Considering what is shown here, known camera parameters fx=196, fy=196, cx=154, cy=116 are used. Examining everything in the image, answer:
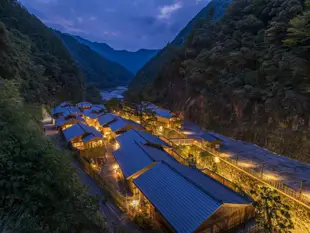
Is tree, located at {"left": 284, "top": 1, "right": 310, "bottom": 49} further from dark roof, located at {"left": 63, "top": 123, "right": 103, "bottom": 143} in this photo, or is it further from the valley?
dark roof, located at {"left": 63, "top": 123, "right": 103, "bottom": 143}

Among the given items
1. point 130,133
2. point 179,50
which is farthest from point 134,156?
point 179,50

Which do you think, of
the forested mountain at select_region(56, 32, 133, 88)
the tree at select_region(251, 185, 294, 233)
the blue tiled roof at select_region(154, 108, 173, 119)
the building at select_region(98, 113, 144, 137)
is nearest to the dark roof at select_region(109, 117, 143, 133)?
the building at select_region(98, 113, 144, 137)

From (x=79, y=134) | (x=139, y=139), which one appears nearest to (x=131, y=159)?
(x=139, y=139)

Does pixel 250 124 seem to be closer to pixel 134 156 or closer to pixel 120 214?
pixel 134 156

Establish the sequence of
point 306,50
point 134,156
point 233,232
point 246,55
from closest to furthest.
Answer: point 233,232, point 134,156, point 306,50, point 246,55

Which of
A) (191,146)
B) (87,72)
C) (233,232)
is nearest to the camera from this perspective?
(233,232)
